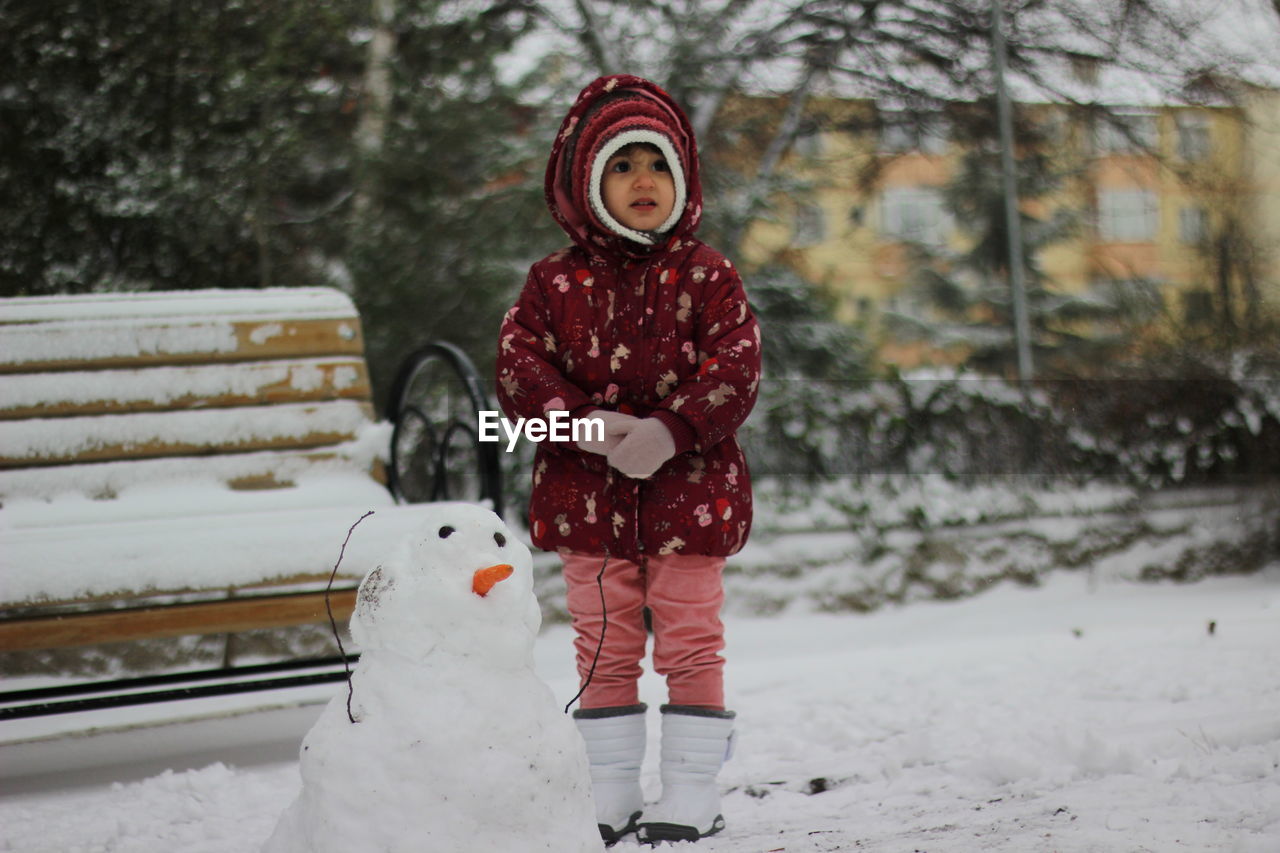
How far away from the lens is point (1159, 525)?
15.4ft

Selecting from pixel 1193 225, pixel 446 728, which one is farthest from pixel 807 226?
pixel 446 728

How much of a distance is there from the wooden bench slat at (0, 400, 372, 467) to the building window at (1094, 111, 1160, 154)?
656cm

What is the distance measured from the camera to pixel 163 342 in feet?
10.1

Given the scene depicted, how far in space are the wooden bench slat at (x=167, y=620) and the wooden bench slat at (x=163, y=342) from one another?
0.92m

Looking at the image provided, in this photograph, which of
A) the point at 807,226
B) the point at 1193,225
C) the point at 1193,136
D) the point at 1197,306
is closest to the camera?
the point at 1197,306

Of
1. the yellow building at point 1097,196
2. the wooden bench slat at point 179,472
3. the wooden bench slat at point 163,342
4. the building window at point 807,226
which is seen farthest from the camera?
the building window at point 807,226

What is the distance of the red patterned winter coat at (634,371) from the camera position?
2000 mm

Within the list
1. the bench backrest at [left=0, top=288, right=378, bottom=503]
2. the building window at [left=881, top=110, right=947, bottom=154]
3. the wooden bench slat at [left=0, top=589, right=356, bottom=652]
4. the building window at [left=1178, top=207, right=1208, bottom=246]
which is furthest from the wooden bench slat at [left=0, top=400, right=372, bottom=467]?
the building window at [left=881, top=110, right=947, bottom=154]

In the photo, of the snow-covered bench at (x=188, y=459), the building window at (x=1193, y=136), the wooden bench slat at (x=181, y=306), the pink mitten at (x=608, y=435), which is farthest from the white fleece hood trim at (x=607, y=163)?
the building window at (x=1193, y=136)

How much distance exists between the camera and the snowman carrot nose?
5.04 ft

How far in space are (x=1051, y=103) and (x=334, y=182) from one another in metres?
4.95

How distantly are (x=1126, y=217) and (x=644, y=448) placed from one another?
8351mm

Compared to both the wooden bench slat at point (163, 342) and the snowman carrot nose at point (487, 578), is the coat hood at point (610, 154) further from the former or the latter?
the wooden bench slat at point (163, 342)

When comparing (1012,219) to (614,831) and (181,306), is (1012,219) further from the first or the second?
(614,831)
